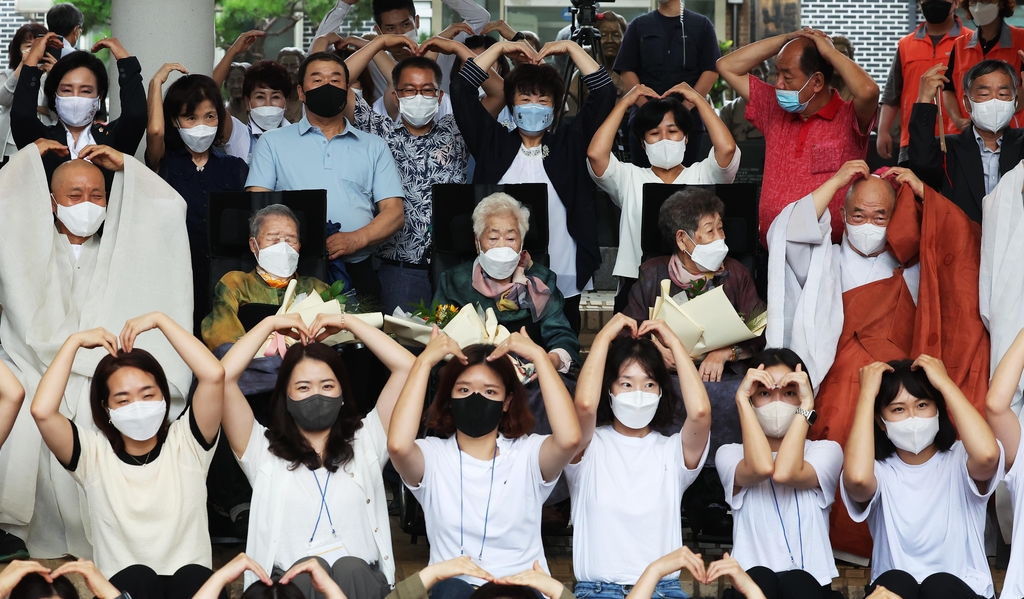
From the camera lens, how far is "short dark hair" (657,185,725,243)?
514cm

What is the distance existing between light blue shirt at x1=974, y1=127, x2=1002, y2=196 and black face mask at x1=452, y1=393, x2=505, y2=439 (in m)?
2.54

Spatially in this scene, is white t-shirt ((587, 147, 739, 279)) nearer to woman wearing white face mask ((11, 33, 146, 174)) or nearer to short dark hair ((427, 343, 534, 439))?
short dark hair ((427, 343, 534, 439))

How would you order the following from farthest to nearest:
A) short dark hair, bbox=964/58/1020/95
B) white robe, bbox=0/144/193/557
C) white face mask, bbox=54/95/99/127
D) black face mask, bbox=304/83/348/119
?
black face mask, bbox=304/83/348/119
white face mask, bbox=54/95/99/127
short dark hair, bbox=964/58/1020/95
white robe, bbox=0/144/193/557

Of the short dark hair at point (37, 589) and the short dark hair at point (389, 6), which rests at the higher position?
the short dark hair at point (389, 6)

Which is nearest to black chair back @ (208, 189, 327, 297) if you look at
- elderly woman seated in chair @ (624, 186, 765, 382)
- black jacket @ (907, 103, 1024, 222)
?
elderly woman seated in chair @ (624, 186, 765, 382)

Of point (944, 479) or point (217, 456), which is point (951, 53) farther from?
point (217, 456)

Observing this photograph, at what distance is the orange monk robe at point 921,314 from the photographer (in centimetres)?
477

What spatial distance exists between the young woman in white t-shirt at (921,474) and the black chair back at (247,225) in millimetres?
2249

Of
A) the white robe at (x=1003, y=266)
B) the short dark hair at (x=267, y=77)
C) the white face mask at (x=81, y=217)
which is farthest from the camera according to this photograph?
the short dark hair at (x=267, y=77)

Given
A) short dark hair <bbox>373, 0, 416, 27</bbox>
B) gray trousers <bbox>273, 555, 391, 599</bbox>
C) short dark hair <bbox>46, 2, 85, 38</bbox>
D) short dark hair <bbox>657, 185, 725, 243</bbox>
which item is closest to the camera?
gray trousers <bbox>273, 555, 391, 599</bbox>

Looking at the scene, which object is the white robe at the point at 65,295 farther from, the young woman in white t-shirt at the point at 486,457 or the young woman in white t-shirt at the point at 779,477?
the young woman in white t-shirt at the point at 779,477

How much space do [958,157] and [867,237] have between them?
0.73m

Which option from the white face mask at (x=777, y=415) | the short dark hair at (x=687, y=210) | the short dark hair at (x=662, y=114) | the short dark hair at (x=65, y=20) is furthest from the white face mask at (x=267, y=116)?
the white face mask at (x=777, y=415)

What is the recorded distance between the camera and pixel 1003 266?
4.79m
